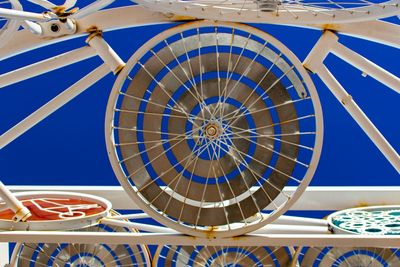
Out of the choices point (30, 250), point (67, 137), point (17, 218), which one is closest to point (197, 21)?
point (17, 218)

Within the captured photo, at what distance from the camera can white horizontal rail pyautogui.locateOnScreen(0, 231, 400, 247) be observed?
1981mm

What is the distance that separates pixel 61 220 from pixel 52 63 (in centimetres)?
48

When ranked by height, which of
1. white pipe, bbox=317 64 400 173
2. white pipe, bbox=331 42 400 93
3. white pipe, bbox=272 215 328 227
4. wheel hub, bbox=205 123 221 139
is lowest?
wheel hub, bbox=205 123 221 139

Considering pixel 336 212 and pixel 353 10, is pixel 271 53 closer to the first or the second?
pixel 353 10

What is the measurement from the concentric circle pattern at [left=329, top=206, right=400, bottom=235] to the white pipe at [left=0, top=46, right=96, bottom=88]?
91 cm

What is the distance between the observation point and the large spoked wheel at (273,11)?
1.83 m

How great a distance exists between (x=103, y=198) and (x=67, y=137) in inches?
44.5

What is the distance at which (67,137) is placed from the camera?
3713mm

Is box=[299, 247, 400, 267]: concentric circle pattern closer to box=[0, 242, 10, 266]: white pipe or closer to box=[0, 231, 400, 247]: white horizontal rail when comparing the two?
box=[0, 231, 400, 247]: white horizontal rail

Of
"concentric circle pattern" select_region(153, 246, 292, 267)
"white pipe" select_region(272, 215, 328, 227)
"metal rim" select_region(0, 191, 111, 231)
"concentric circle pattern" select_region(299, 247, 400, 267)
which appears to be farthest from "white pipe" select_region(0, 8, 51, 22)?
"concentric circle pattern" select_region(299, 247, 400, 267)

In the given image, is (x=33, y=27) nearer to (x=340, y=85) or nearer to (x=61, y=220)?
(x=61, y=220)

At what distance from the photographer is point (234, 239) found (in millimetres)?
2002

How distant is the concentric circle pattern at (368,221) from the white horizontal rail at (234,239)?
0.71 feet

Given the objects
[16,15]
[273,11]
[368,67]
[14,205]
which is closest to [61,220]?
[14,205]
